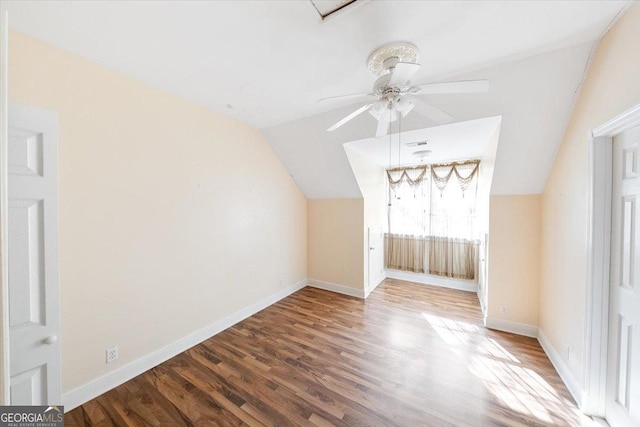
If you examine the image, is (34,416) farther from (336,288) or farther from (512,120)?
(512,120)

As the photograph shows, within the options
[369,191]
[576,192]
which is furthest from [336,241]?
[576,192]

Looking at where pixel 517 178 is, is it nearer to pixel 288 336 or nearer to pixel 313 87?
pixel 313 87

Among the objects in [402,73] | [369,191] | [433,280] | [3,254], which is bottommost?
[433,280]

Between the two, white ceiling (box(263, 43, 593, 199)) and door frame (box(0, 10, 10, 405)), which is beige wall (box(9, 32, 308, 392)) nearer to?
white ceiling (box(263, 43, 593, 199))

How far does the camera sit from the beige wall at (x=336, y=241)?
3.80 metres

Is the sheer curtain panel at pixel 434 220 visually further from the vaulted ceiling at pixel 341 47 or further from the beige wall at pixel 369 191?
the vaulted ceiling at pixel 341 47

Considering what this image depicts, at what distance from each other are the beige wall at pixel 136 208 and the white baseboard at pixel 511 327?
3.18m

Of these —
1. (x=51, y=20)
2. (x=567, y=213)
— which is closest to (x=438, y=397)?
(x=567, y=213)

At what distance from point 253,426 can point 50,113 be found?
90.1 inches

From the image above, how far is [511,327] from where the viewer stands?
105 inches

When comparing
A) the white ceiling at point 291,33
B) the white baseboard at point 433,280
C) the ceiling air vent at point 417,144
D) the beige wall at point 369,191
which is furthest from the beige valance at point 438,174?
the white ceiling at point 291,33

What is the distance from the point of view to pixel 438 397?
5.82 feet

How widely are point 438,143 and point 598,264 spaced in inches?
80.4

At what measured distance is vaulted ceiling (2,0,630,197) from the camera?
1.26 meters
